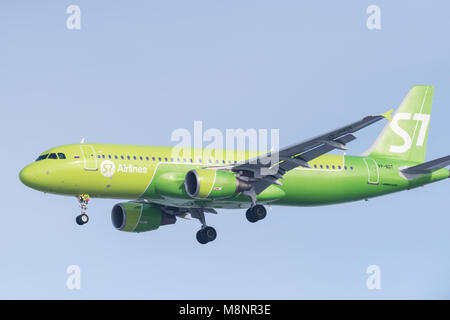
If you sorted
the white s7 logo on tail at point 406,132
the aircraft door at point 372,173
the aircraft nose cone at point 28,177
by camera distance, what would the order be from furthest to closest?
the white s7 logo on tail at point 406,132 → the aircraft door at point 372,173 → the aircraft nose cone at point 28,177

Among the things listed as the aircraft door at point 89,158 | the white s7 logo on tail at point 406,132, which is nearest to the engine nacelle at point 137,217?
the aircraft door at point 89,158

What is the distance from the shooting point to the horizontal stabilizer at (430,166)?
57209 mm

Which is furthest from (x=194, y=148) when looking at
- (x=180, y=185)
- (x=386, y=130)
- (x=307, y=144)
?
(x=386, y=130)

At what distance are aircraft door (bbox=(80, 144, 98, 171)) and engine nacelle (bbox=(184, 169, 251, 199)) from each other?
17.5 ft

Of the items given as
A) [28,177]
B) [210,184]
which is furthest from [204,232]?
[28,177]

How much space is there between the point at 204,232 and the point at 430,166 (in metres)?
15.1

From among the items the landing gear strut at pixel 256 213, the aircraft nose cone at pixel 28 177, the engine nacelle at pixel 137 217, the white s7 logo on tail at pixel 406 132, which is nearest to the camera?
the aircraft nose cone at pixel 28 177

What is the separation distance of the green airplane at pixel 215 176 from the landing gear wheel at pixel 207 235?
6 cm

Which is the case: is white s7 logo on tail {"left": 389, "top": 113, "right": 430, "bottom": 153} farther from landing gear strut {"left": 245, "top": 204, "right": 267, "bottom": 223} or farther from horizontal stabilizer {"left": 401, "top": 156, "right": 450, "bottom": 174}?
landing gear strut {"left": 245, "top": 204, "right": 267, "bottom": 223}

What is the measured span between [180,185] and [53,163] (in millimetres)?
7366

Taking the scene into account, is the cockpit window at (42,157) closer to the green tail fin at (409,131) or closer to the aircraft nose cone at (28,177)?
the aircraft nose cone at (28,177)

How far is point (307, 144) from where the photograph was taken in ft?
167

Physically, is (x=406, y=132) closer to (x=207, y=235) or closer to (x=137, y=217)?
(x=207, y=235)

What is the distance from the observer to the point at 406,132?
6391cm
